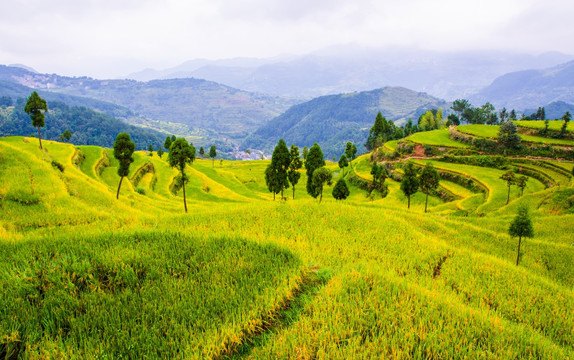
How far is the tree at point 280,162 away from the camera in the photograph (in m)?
39.8

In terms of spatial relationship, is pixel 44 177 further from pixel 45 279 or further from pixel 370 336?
pixel 370 336

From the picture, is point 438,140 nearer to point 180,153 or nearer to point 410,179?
point 410,179

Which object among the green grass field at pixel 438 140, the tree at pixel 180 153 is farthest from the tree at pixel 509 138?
the tree at pixel 180 153

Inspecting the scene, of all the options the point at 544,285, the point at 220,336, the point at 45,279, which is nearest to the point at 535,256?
the point at 544,285

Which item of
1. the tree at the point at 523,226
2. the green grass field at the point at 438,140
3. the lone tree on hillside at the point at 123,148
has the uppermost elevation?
the green grass field at the point at 438,140

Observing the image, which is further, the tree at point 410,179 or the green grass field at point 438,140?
the green grass field at point 438,140

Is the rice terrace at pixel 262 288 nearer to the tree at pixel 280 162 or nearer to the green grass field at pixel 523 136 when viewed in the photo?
the tree at pixel 280 162

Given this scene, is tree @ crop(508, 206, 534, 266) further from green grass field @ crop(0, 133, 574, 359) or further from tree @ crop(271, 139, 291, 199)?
tree @ crop(271, 139, 291, 199)

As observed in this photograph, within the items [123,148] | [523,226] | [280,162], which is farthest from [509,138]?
[123,148]

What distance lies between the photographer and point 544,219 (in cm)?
2644

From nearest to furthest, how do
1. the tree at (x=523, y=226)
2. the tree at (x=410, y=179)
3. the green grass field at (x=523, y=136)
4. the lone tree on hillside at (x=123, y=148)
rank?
the tree at (x=523, y=226) < the lone tree on hillside at (x=123, y=148) < the tree at (x=410, y=179) < the green grass field at (x=523, y=136)

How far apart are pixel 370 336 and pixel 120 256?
19.3 feet

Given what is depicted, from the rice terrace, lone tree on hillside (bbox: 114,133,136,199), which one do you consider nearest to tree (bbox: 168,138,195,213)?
lone tree on hillside (bbox: 114,133,136,199)

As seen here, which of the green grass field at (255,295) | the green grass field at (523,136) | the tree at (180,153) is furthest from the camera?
the green grass field at (523,136)
